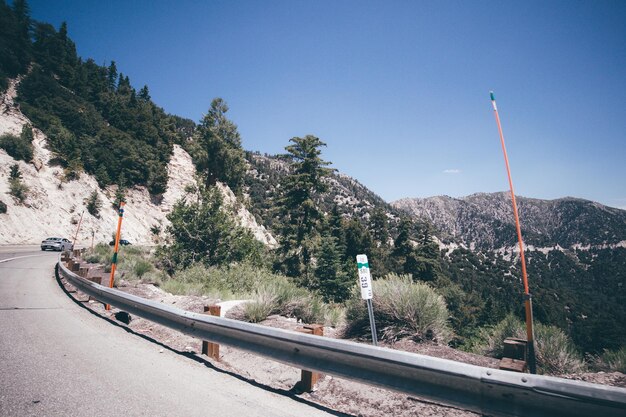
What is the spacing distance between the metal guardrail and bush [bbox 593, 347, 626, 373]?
457cm

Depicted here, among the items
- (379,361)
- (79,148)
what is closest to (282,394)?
(379,361)

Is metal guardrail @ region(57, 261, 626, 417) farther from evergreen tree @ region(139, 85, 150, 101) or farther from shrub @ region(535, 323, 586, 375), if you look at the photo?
evergreen tree @ region(139, 85, 150, 101)

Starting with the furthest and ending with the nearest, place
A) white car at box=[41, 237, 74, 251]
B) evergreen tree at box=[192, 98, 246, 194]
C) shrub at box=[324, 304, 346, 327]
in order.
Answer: evergreen tree at box=[192, 98, 246, 194], white car at box=[41, 237, 74, 251], shrub at box=[324, 304, 346, 327]

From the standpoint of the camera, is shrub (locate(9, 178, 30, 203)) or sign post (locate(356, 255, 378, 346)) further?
shrub (locate(9, 178, 30, 203))

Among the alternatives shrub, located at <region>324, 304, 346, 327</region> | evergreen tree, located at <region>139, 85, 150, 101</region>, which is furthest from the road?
evergreen tree, located at <region>139, 85, 150, 101</region>

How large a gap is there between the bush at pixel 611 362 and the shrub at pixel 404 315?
8.21ft

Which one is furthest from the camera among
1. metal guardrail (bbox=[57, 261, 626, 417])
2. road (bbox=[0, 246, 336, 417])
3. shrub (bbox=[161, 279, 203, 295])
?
shrub (bbox=[161, 279, 203, 295])

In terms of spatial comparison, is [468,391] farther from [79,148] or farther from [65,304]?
[79,148]

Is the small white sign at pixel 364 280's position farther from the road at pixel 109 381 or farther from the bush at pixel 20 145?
the bush at pixel 20 145

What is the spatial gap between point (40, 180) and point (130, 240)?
12.1 meters

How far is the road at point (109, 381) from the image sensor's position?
2660 mm

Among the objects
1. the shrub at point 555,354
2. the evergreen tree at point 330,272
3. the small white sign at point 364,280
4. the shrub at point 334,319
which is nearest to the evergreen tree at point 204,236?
the evergreen tree at point 330,272

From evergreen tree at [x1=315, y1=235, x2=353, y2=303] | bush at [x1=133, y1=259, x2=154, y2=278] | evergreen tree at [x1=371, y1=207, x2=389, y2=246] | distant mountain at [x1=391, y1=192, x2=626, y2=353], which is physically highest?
evergreen tree at [x1=371, y1=207, x2=389, y2=246]

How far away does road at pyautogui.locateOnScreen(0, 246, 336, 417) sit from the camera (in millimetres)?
2660
